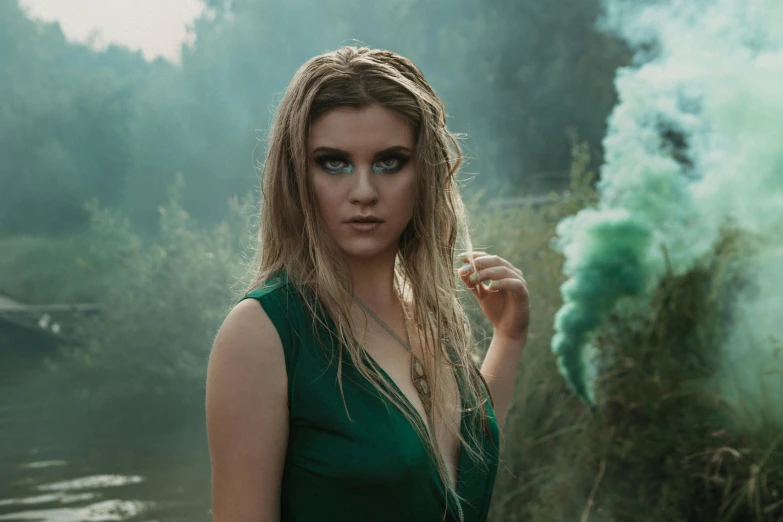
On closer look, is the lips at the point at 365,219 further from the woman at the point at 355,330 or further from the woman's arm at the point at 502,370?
the woman's arm at the point at 502,370

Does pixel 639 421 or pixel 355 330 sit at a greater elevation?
pixel 355 330

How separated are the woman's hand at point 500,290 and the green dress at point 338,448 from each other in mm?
393

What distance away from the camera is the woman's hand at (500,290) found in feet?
4.91

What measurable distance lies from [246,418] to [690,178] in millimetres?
3857

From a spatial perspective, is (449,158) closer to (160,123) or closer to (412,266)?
(412,266)

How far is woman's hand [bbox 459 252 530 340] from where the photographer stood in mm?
1497

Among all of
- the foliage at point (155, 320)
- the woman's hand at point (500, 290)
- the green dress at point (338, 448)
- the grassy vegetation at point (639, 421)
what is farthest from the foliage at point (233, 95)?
the green dress at point (338, 448)

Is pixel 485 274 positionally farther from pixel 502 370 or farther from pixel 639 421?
pixel 639 421

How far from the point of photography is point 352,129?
49.0 inches

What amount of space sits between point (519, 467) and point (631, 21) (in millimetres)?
3737

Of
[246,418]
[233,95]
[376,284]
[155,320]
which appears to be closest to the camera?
[246,418]

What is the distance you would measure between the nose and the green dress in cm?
19

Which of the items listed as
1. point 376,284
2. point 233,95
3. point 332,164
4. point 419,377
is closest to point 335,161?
point 332,164

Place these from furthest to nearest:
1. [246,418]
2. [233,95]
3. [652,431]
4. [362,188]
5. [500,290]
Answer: [233,95]
[652,431]
[500,290]
[362,188]
[246,418]
